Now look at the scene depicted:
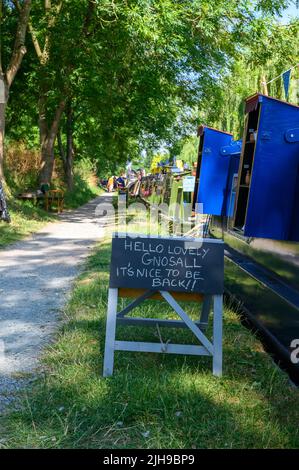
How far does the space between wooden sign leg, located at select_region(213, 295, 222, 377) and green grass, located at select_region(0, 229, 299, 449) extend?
69 millimetres

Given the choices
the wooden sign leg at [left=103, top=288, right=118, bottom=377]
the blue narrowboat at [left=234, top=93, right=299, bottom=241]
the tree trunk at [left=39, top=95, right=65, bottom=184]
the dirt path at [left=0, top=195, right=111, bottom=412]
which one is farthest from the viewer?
the tree trunk at [left=39, top=95, right=65, bottom=184]

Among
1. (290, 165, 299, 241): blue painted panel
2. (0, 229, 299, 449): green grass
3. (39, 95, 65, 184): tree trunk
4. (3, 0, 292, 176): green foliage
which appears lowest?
(0, 229, 299, 449): green grass

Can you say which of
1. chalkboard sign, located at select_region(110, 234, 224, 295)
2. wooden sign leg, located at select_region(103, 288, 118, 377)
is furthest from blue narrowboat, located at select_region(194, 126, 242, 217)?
wooden sign leg, located at select_region(103, 288, 118, 377)

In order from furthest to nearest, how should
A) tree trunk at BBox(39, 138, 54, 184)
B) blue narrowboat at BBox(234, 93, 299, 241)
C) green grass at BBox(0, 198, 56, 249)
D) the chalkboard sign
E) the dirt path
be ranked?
1. tree trunk at BBox(39, 138, 54, 184)
2. green grass at BBox(0, 198, 56, 249)
3. the dirt path
4. blue narrowboat at BBox(234, 93, 299, 241)
5. the chalkboard sign

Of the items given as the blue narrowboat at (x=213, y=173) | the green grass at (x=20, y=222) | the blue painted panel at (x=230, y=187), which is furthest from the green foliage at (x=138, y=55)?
the blue painted panel at (x=230, y=187)

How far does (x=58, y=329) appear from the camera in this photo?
500cm

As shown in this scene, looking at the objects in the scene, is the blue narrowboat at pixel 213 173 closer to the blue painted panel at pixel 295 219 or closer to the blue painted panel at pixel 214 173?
the blue painted panel at pixel 214 173

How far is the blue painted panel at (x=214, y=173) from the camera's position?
6906 mm

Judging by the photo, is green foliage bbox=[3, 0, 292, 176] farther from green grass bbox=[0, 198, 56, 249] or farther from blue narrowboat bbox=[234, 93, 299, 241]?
blue narrowboat bbox=[234, 93, 299, 241]

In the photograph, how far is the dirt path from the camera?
423 cm

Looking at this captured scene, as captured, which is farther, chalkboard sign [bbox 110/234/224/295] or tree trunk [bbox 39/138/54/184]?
tree trunk [bbox 39/138/54/184]

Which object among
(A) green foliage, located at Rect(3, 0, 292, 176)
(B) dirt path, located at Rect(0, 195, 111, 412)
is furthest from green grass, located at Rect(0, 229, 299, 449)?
(A) green foliage, located at Rect(3, 0, 292, 176)

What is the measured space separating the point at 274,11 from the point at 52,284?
12651mm

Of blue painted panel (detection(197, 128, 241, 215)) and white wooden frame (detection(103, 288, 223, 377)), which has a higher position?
blue painted panel (detection(197, 128, 241, 215))
